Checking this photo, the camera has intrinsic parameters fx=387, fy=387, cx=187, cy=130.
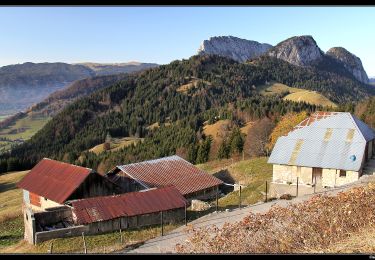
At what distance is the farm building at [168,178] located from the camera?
40469mm

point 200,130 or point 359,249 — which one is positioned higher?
point 359,249

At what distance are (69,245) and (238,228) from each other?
1191cm

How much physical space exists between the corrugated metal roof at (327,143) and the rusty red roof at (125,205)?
513 inches

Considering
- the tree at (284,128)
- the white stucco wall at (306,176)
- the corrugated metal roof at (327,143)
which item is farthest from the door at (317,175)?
the tree at (284,128)

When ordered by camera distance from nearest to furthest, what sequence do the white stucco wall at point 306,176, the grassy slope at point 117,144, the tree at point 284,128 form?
the white stucco wall at point 306,176 < the tree at point 284,128 < the grassy slope at point 117,144

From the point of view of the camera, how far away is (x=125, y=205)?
88.2ft

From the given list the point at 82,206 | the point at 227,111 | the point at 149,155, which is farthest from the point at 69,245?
the point at 227,111

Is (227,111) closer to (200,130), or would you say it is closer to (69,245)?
(200,130)

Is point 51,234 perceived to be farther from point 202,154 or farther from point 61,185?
point 202,154

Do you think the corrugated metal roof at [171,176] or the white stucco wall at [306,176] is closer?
the white stucco wall at [306,176]

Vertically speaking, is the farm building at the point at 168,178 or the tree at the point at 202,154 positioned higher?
the farm building at the point at 168,178

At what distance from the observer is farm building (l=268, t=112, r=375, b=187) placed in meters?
34.2

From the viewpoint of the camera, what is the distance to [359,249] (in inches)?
342

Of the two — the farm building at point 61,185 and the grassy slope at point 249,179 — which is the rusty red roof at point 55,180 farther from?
the grassy slope at point 249,179
